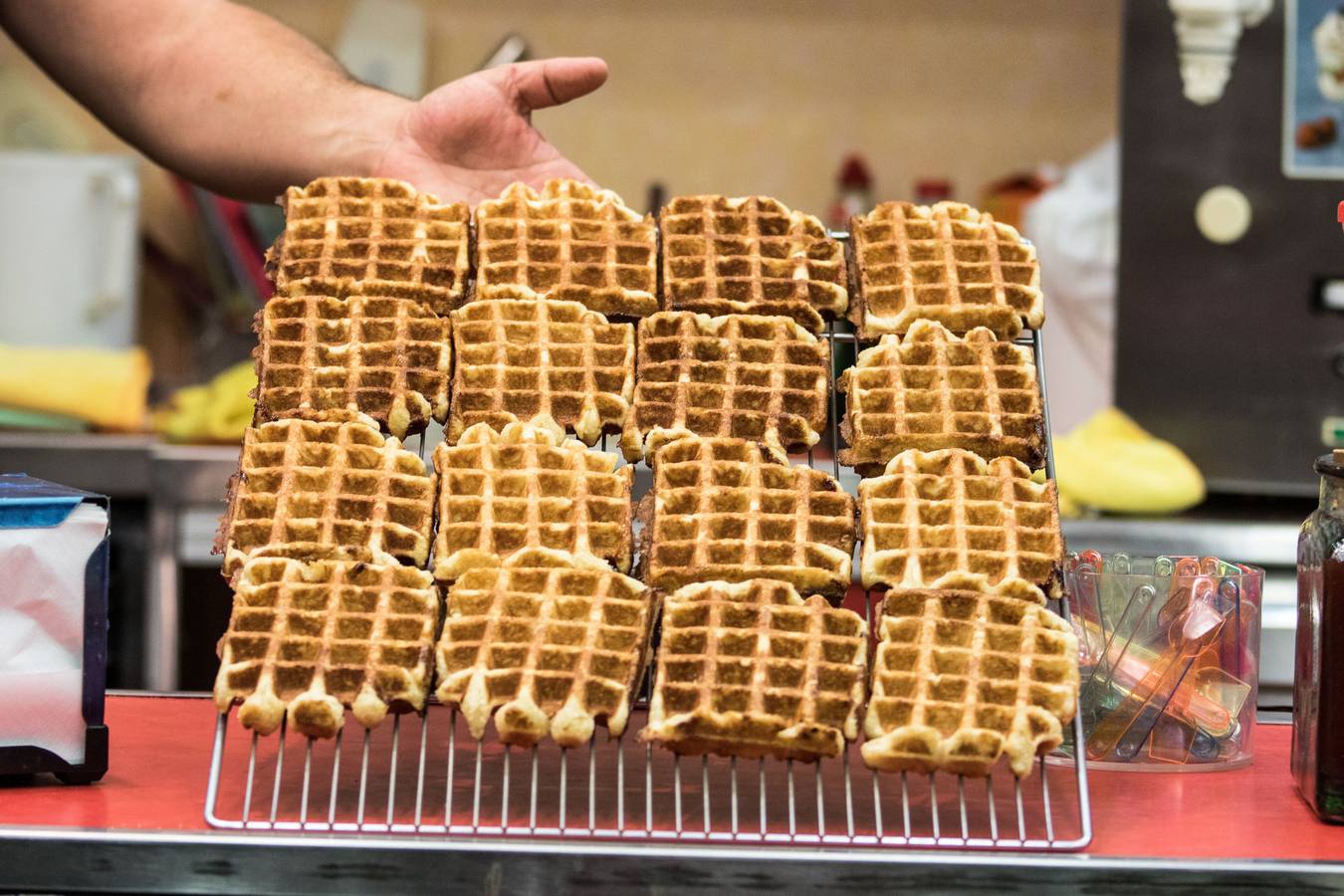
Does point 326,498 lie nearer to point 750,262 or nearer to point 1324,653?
point 750,262

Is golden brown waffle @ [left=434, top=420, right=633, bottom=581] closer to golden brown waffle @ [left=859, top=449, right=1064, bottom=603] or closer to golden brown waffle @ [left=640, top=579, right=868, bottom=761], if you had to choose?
golden brown waffle @ [left=640, top=579, right=868, bottom=761]

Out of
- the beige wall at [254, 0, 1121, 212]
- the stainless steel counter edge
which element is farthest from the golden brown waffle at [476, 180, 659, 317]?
the beige wall at [254, 0, 1121, 212]

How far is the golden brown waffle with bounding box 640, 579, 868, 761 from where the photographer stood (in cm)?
124

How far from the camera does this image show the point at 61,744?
1.34 meters

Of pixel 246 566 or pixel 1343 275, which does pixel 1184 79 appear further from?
pixel 246 566

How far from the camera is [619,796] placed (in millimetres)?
1203

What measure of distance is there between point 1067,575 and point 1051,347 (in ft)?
8.42

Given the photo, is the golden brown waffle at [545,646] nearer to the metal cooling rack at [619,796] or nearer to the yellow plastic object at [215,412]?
the metal cooling rack at [619,796]

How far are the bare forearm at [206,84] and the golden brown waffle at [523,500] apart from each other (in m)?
0.82

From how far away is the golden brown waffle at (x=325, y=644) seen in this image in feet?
4.14

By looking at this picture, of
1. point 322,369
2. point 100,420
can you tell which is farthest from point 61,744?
point 100,420

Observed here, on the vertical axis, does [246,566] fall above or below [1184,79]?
below

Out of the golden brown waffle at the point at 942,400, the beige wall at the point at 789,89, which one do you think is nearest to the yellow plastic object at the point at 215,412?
the beige wall at the point at 789,89

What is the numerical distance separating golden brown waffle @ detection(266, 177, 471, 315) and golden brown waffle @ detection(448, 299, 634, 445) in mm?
69
